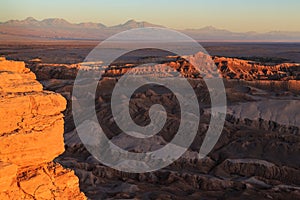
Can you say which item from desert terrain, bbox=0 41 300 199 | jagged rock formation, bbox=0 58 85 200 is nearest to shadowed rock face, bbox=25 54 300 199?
desert terrain, bbox=0 41 300 199

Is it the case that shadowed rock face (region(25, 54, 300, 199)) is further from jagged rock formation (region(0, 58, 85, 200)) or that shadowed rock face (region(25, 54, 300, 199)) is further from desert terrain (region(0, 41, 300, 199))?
jagged rock formation (region(0, 58, 85, 200))

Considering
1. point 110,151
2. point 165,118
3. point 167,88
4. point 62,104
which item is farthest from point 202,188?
point 167,88

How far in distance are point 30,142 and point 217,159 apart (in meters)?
21.2

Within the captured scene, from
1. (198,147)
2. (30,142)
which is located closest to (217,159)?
(198,147)

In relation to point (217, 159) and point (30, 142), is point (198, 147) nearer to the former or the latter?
point (217, 159)

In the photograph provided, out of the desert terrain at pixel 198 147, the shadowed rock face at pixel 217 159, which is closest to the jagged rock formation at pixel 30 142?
the desert terrain at pixel 198 147

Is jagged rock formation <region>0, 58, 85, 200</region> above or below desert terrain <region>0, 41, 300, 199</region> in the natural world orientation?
above

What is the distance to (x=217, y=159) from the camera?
28234 millimetres

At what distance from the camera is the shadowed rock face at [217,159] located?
21.3m

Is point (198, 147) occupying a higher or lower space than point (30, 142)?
lower

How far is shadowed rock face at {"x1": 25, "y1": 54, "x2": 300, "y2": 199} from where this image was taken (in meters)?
21.3

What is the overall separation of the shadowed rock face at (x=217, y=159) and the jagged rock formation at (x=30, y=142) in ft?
35.5

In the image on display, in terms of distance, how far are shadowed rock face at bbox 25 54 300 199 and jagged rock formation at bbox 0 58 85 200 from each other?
10825mm

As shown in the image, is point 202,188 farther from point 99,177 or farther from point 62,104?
point 62,104
